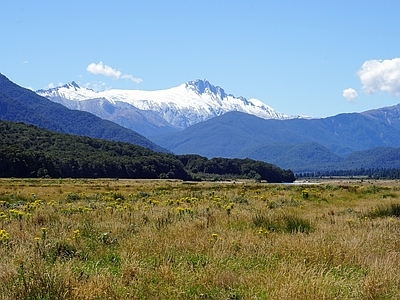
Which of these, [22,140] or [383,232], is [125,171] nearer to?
[22,140]

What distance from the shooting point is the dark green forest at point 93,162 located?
295 ft

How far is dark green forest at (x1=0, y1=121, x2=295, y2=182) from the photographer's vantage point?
295 feet

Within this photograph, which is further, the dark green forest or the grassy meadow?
the dark green forest

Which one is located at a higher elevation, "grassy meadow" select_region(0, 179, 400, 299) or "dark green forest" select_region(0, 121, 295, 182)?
"dark green forest" select_region(0, 121, 295, 182)

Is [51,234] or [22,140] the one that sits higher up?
[22,140]

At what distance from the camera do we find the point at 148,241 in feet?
29.5

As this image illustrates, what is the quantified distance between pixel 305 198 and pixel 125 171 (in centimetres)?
9511

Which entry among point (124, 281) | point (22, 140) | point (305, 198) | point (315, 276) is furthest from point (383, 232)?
point (22, 140)

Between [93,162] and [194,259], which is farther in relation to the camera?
[93,162]

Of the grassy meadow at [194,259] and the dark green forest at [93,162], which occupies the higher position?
the dark green forest at [93,162]

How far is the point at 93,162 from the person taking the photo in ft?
370

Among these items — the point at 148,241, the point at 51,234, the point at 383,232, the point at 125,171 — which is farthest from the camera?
the point at 125,171

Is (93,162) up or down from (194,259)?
up

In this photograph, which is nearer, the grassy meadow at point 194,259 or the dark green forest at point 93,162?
the grassy meadow at point 194,259
